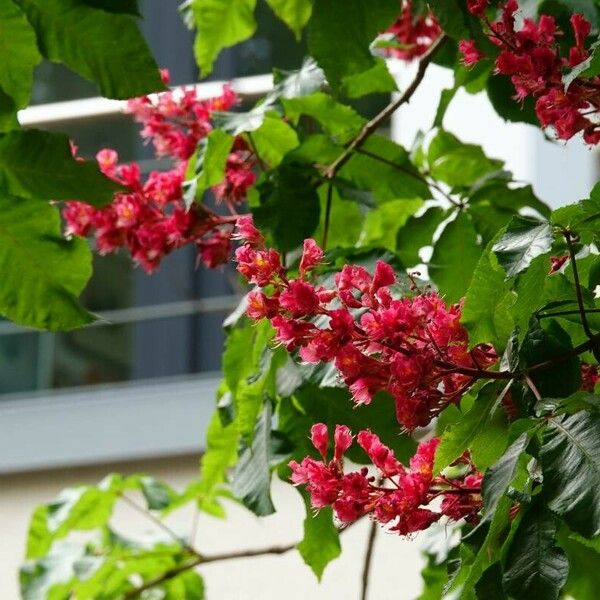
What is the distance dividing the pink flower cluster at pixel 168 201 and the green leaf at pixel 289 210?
7cm

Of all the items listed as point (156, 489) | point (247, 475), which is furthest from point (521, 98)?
point (156, 489)

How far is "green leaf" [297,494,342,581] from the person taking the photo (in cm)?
110

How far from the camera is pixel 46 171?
91 centimetres

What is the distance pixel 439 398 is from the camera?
2.39 feet

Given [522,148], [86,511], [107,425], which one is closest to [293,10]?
[86,511]

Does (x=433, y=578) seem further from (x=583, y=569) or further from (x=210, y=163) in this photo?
(x=210, y=163)

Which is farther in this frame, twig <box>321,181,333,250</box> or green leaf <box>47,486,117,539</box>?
green leaf <box>47,486,117,539</box>

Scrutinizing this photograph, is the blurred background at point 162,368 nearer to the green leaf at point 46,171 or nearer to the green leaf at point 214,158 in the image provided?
the green leaf at point 214,158

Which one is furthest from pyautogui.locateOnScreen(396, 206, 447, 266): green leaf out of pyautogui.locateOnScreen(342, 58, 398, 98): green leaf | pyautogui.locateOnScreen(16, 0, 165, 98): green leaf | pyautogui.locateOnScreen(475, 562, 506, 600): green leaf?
pyautogui.locateOnScreen(475, 562, 506, 600): green leaf

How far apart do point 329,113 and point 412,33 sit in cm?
21

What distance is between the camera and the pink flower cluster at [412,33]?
141 centimetres

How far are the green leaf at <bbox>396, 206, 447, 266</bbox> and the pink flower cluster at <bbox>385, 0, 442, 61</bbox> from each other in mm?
202

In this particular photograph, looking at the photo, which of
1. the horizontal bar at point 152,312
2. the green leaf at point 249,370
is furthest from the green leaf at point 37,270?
the horizontal bar at point 152,312

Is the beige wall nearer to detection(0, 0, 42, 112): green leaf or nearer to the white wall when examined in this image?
the white wall
